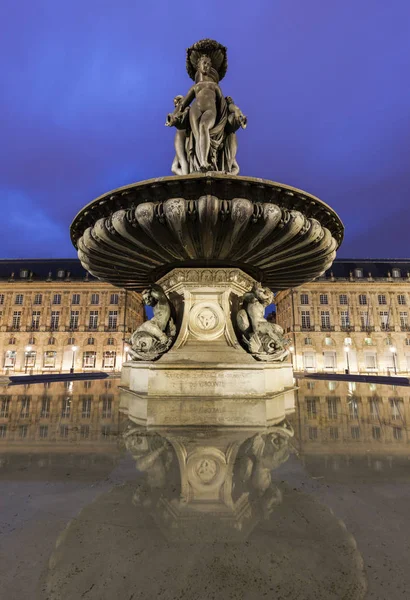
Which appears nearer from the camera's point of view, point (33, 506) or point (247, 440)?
point (33, 506)

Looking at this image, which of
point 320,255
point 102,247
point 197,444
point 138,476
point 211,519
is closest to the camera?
point 211,519

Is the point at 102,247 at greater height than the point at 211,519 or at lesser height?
greater

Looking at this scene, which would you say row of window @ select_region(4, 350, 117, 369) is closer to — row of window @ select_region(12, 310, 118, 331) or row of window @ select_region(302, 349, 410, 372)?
row of window @ select_region(12, 310, 118, 331)

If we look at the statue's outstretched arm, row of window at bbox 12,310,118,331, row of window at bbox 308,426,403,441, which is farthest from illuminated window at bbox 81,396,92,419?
row of window at bbox 12,310,118,331

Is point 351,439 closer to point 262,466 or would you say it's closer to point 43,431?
point 262,466

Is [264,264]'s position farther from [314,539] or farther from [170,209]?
[314,539]

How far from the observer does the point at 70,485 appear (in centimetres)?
200

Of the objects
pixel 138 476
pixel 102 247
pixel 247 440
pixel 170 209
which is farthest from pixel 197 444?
pixel 102 247

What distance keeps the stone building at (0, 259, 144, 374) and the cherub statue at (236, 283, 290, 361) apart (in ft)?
152

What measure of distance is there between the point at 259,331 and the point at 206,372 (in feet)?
4.16

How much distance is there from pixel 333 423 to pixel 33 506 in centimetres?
332

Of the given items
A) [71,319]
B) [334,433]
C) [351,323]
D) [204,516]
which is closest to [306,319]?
[351,323]

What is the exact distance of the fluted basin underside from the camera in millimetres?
3760

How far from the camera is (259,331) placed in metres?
4.84
